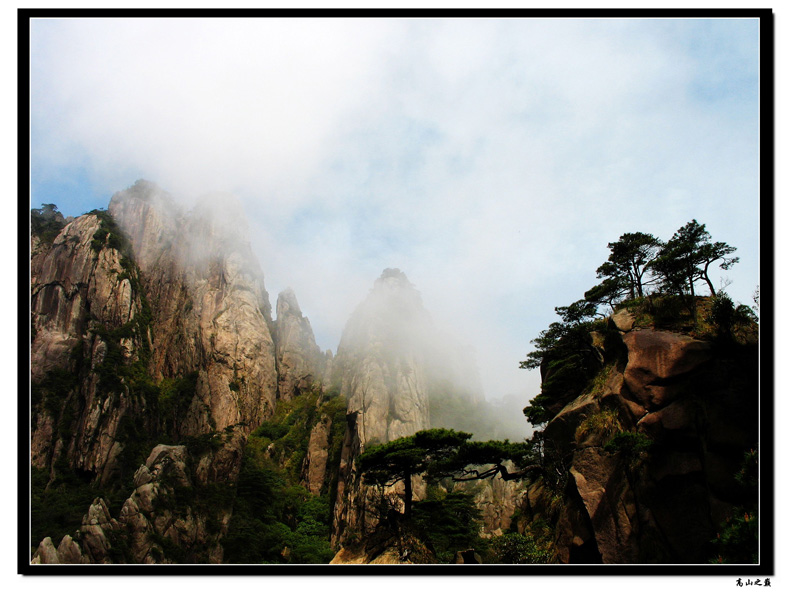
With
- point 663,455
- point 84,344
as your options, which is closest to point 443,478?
point 663,455

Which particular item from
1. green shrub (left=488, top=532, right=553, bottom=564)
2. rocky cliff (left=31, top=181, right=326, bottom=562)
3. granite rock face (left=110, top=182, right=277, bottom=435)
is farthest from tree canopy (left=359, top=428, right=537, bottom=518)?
granite rock face (left=110, top=182, right=277, bottom=435)

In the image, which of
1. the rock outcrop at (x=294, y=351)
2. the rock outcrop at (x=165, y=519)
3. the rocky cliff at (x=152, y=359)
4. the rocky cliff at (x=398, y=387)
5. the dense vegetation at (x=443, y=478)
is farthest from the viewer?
the rock outcrop at (x=294, y=351)

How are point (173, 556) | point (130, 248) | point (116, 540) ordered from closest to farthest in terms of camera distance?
point (116, 540) → point (173, 556) → point (130, 248)

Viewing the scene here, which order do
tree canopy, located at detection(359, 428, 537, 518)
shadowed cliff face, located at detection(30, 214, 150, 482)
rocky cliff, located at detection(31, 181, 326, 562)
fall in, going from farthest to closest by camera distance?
shadowed cliff face, located at detection(30, 214, 150, 482), rocky cliff, located at detection(31, 181, 326, 562), tree canopy, located at detection(359, 428, 537, 518)

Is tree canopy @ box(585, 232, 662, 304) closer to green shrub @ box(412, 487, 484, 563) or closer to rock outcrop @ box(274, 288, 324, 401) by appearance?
green shrub @ box(412, 487, 484, 563)

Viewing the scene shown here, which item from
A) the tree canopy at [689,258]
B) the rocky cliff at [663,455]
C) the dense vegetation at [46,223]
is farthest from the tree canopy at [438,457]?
the dense vegetation at [46,223]

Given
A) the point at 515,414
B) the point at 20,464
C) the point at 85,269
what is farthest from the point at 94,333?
the point at 515,414

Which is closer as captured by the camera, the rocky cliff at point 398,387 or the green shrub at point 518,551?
the green shrub at point 518,551

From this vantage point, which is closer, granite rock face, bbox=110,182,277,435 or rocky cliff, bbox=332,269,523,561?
rocky cliff, bbox=332,269,523,561

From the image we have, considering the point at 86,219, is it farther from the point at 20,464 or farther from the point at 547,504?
the point at 547,504

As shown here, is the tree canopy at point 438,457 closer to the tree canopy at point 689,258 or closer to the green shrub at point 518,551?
the green shrub at point 518,551

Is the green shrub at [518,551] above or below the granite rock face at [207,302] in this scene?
below

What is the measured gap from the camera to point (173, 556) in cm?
3419

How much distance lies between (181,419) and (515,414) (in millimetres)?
67115
